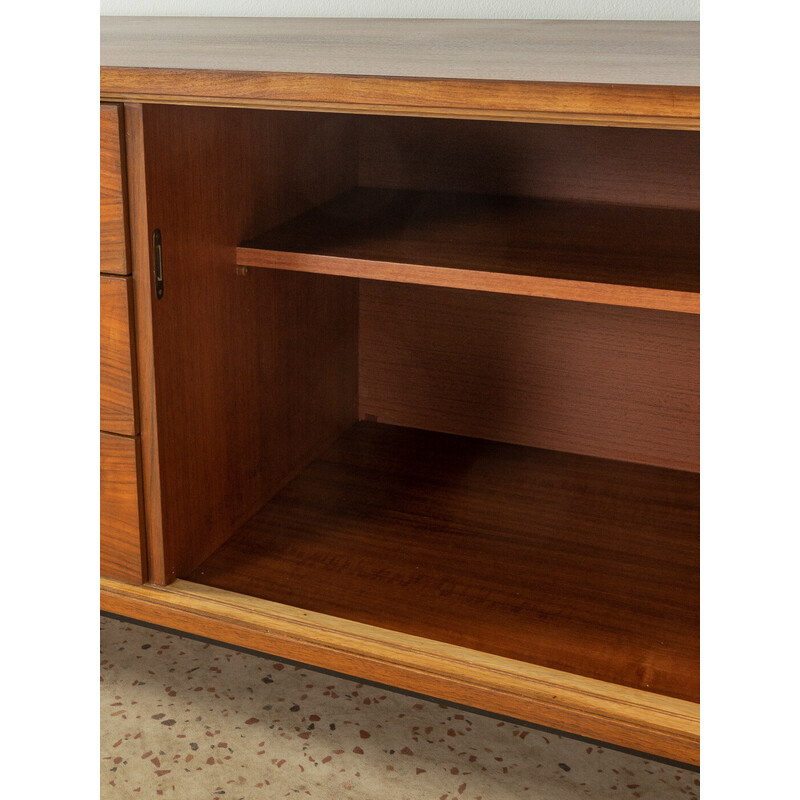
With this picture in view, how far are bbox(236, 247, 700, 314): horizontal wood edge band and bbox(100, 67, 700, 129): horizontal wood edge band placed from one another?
17cm

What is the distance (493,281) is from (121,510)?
0.41m

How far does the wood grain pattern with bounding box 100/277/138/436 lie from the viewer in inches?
32.0

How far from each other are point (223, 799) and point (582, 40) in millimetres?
813

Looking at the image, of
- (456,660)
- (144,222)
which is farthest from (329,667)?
(144,222)

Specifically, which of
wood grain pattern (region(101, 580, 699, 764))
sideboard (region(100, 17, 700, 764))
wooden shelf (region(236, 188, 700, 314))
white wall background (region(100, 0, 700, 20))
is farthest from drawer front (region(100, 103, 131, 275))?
white wall background (region(100, 0, 700, 20))

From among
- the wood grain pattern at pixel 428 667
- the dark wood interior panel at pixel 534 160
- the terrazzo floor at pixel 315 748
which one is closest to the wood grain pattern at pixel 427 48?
the dark wood interior panel at pixel 534 160

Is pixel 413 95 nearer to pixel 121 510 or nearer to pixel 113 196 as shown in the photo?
pixel 113 196

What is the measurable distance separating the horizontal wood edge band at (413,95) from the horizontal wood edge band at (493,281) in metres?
0.17

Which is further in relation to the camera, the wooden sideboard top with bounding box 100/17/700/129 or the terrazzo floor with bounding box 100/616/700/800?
the terrazzo floor with bounding box 100/616/700/800

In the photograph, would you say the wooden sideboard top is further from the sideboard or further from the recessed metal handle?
the recessed metal handle

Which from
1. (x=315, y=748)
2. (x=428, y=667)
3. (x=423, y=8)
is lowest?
(x=315, y=748)

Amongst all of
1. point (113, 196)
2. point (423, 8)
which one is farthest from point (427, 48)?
point (423, 8)

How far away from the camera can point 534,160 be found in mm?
1133
